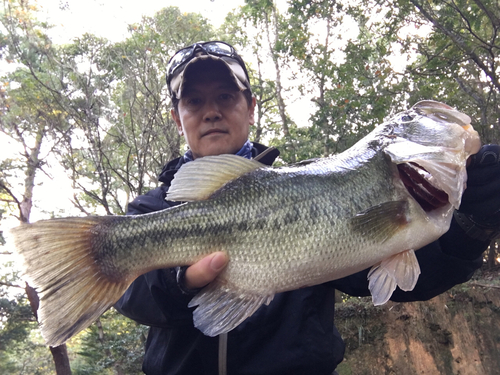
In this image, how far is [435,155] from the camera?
5.91 ft

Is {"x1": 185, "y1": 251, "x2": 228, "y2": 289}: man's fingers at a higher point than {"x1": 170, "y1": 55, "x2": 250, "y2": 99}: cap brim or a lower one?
lower

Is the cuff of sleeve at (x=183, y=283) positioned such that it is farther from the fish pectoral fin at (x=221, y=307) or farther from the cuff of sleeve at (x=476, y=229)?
the cuff of sleeve at (x=476, y=229)

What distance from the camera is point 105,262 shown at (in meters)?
1.55

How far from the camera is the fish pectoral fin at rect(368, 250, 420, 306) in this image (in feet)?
5.41

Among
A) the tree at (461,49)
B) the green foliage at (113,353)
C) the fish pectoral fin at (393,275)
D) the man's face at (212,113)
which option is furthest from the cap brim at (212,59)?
the green foliage at (113,353)

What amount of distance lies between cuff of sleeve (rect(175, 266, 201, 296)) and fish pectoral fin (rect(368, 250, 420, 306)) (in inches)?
34.6

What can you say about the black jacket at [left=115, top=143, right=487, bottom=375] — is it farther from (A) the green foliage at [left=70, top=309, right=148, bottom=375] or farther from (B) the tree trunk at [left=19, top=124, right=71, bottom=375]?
(A) the green foliage at [left=70, top=309, right=148, bottom=375]

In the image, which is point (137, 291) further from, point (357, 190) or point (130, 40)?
point (130, 40)

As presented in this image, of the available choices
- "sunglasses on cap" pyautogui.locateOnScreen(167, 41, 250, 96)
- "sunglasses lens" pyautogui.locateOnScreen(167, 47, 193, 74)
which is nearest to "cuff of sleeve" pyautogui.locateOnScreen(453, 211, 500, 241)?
"sunglasses on cap" pyautogui.locateOnScreen(167, 41, 250, 96)

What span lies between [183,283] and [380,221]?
3.32ft

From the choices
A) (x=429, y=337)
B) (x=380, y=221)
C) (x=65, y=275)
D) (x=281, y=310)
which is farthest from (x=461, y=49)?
(x=65, y=275)

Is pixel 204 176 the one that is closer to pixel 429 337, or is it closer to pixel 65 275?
pixel 65 275

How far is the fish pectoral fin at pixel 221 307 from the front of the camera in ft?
4.97

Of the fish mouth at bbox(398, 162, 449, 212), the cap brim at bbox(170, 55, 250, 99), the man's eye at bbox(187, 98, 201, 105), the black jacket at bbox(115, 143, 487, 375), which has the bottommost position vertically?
the black jacket at bbox(115, 143, 487, 375)
